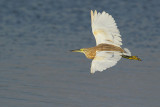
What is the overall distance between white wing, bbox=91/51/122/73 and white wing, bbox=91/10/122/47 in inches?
30.3

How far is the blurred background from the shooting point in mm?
6859

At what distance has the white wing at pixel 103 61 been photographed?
19.4ft

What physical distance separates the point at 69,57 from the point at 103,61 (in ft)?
10.4

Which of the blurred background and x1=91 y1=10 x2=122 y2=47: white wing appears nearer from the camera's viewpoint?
the blurred background

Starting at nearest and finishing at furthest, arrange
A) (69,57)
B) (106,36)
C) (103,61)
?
1. (103,61)
2. (106,36)
3. (69,57)

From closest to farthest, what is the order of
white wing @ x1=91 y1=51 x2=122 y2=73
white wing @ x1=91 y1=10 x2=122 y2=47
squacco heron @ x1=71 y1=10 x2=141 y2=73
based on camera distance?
white wing @ x1=91 y1=51 x2=122 y2=73 < squacco heron @ x1=71 y1=10 x2=141 y2=73 < white wing @ x1=91 y1=10 x2=122 y2=47

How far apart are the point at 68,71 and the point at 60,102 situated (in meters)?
1.53

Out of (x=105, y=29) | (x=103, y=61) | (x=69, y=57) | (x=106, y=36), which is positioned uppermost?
(x=69, y=57)

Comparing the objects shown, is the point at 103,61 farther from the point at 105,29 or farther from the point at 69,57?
the point at 69,57

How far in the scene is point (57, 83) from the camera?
7.52m

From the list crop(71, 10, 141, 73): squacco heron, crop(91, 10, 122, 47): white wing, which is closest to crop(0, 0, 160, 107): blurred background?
crop(71, 10, 141, 73): squacco heron

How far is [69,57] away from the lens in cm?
911

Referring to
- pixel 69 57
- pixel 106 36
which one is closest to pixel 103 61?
pixel 106 36

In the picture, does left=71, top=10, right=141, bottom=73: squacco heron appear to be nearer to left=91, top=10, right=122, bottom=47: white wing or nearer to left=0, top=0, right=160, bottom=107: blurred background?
left=91, top=10, right=122, bottom=47: white wing
